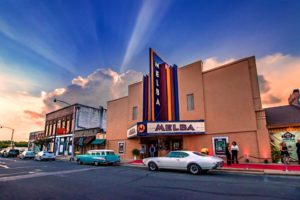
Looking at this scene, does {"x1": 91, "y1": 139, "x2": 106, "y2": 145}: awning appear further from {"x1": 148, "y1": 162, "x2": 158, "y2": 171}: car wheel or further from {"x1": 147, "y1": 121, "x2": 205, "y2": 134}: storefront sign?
{"x1": 148, "y1": 162, "x2": 158, "y2": 171}: car wheel

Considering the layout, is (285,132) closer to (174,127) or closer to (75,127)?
(174,127)

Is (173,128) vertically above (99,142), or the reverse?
(173,128)

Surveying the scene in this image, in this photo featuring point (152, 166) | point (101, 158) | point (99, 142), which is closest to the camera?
point (152, 166)

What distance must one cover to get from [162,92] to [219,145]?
323 inches

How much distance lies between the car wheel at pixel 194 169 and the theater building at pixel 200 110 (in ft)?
21.4

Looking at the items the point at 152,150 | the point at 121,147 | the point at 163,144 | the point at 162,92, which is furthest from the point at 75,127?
the point at 162,92

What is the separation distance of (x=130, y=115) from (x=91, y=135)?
10156 millimetres

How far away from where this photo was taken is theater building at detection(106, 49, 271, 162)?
1611 centimetres

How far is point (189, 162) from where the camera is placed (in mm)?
11688

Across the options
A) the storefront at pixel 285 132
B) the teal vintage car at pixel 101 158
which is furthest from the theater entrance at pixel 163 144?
the storefront at pixel 285 132

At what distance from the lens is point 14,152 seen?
3788 cm

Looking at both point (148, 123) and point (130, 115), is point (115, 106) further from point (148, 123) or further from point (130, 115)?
point (148, 123)

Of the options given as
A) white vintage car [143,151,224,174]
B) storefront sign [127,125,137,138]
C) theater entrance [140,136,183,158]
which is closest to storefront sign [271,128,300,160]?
white vintage car [143,151,224,174]

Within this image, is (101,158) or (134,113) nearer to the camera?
(101,158)
